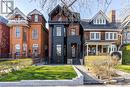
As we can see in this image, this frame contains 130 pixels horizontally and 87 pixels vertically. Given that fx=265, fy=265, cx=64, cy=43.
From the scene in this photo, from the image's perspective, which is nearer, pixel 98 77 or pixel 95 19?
pixel 98 77

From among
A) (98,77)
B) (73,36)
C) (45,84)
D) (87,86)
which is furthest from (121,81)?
(73,36)

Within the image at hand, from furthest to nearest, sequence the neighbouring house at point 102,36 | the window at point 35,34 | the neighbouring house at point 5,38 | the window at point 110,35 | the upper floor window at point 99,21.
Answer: the upper floor window at point 99,21
the window at point 35,34
the window at point 110,35
the neighbouring house at point 102,36
the neighbouring house at point 5,38

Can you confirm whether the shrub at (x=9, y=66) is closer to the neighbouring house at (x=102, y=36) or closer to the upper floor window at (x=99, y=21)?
the neighbouring house at (x=102, y=36)

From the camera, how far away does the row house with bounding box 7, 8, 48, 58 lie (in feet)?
144

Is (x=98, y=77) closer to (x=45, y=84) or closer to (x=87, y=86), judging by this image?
(x=87, y=86)

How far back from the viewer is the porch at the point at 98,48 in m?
45.6

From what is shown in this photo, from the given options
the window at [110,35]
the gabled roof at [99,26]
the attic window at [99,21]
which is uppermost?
the attic window at [99,21]

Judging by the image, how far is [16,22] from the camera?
43.7 metres

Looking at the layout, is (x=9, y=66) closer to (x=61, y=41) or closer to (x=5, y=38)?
(x=61, y=41)

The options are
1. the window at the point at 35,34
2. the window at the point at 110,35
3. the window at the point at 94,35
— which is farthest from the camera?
the window at the point at 35,34

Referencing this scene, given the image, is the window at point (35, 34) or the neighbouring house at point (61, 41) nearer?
the neighbouring house at point (61, 41)

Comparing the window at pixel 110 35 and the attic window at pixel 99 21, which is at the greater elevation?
the attic window at pixel 99 21

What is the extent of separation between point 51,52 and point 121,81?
26.6 metres

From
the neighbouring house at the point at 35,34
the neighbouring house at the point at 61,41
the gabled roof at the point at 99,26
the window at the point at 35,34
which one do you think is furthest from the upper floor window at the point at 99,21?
the window at the point at 35,34
